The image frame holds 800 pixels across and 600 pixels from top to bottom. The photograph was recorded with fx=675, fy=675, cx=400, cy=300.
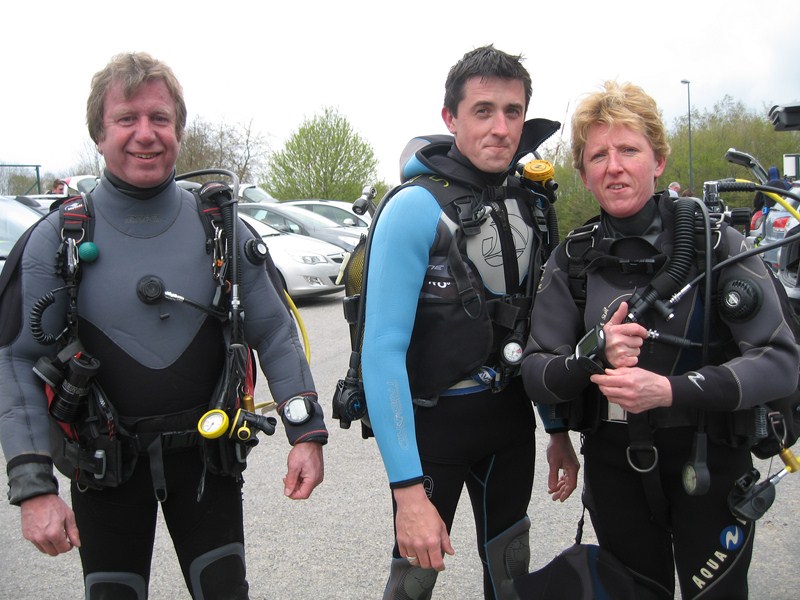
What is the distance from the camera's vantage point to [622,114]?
74.5 inches

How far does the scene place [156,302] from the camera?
6.38ft

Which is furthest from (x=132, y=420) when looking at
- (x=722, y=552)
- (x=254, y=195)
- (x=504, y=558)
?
(x=254, y=195)

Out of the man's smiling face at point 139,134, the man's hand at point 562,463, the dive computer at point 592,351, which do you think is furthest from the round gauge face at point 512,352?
the man's smiling face at point 139,134

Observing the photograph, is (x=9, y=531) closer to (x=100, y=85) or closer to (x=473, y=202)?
(x=100, y=85)

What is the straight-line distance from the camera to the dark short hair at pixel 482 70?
2.02m

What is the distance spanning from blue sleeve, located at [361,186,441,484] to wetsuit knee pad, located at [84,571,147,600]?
33.2 inches

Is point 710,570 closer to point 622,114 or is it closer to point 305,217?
point 622,114

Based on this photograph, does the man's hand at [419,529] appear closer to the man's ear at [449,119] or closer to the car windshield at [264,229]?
the man's ear at [449,119]

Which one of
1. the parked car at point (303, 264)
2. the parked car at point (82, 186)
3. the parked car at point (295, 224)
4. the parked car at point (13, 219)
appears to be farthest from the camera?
the parked car at point (295, 224)

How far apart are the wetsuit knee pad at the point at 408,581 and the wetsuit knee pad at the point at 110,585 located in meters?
0.76

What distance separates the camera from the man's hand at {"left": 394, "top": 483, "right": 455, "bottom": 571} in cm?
177

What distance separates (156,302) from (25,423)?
0.47 meters

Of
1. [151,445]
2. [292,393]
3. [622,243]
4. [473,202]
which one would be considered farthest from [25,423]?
[622,243]

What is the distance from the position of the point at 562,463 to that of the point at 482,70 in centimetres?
129
